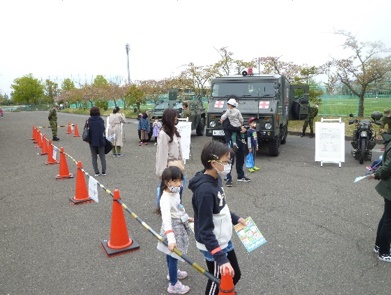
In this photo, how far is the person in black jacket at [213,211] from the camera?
7.75ft

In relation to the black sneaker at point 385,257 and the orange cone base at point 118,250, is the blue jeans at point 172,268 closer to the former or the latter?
the orange cone base at point 118,250

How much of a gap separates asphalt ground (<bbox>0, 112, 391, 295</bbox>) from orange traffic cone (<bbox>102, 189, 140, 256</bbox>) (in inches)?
4.3

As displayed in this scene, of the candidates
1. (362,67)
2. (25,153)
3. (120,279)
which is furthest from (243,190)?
(362,67)

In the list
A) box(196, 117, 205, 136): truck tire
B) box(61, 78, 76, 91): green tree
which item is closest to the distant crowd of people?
box(196, 117, 205, 136): truck tire

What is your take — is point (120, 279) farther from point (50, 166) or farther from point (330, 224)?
point (50, 166)

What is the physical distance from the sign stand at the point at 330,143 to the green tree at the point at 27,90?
309 ft

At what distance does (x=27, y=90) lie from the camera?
88938 mm

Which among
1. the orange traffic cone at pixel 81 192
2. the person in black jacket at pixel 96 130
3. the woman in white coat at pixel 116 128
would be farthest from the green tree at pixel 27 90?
the orange traffic cone at pixel 81 192

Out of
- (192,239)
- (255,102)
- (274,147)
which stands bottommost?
(192,239)

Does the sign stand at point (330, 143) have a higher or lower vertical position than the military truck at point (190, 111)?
lower

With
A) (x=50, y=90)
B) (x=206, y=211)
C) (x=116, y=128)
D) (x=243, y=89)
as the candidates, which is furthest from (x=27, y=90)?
(x=206, y=211)

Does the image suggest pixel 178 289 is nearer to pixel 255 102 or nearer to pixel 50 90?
pixel 255 102

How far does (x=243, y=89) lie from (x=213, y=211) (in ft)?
28.3

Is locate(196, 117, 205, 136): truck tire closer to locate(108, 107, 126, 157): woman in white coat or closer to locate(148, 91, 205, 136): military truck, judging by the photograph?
locate(148, 91, 205, 136): military truck
